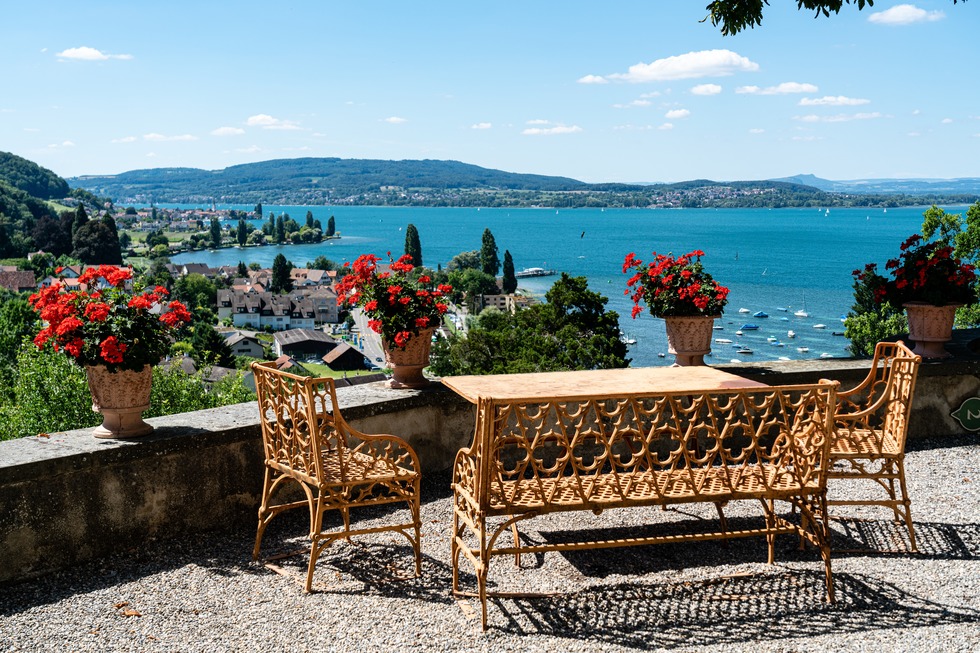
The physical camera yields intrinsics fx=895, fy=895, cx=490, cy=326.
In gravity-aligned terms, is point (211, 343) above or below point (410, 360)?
below

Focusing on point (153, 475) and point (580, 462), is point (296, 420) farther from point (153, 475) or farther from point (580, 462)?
point (580, 462)

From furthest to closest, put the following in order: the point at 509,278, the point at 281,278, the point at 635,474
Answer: the point at 281,278 → the point at 509,278 → the point at 635,474

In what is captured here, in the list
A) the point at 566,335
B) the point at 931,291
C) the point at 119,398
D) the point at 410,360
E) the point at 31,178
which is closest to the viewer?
the point at 119,398

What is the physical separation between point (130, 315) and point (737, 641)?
311 cm

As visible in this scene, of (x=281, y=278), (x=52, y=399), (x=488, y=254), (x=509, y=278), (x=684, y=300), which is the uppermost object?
(x=684, y=300)

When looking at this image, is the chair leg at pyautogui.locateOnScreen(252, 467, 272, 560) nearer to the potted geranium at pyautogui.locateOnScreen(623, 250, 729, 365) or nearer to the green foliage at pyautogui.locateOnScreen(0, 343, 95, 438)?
the potted geranium at pyautogui.locateOnScreen(623, 250, 729, 365)

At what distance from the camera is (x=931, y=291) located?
259 inches

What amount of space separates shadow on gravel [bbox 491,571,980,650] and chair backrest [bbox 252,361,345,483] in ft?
3.37

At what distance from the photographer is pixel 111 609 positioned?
367 cm

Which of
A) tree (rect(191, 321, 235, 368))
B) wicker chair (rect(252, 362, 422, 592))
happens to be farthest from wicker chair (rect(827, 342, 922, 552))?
tree (rect(191, 321, 235, 368))

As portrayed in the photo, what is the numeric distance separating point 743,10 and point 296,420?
5397mm

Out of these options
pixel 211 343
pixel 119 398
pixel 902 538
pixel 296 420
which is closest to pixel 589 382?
pixel 296 420

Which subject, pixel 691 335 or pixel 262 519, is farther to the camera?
pixel 691 335

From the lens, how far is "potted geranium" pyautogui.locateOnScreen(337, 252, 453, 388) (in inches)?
210
